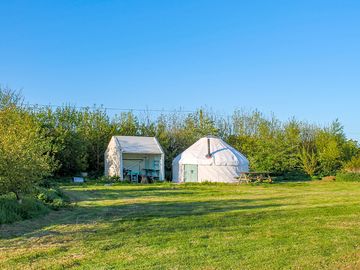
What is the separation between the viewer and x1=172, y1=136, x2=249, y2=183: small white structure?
2719 centimetres

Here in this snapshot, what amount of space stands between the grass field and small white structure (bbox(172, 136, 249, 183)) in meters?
16.4

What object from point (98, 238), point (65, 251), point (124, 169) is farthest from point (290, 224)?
point (124, 169)

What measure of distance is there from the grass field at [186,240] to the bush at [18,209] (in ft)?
0.98

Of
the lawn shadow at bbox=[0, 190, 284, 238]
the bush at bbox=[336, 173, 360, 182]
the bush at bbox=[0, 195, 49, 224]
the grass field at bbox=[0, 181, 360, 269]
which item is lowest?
the grass field at bbox=[0, 181, 360, 269]

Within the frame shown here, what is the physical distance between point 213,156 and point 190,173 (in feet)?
5.90

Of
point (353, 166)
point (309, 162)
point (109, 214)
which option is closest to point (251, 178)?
point (309, 162)

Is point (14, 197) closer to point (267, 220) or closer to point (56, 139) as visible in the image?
point (267, 220)

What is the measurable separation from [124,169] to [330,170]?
14963 mm

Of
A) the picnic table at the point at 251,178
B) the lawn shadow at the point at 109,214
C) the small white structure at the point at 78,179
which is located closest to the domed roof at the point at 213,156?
the picnic table at the point at 251,178

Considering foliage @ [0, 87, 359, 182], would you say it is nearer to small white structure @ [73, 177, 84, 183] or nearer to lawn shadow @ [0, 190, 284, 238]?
small white structure @ [73, 177, 84, 183]

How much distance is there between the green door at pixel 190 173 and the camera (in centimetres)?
2750

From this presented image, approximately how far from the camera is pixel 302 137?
35.5 m

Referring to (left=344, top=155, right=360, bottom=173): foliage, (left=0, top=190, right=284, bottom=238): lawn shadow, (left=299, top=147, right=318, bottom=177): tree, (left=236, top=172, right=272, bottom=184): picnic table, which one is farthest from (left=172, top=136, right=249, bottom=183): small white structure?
(left=0, top=190, right=284, bottom=238): lawn shadow

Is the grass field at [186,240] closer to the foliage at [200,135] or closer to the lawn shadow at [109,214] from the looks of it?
the lawn shadow at [109,214]
